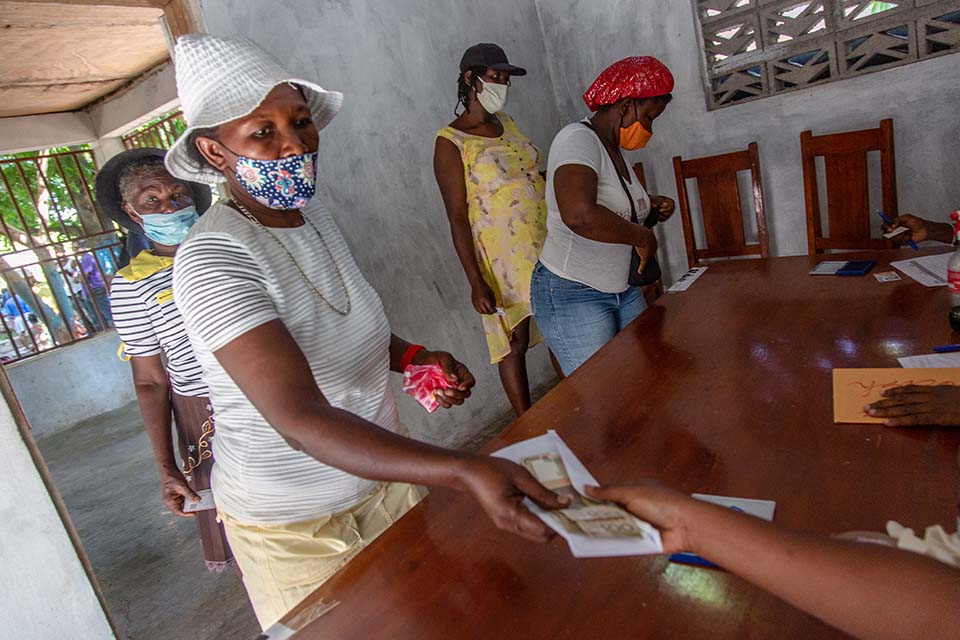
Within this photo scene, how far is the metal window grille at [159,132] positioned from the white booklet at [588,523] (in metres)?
5.31

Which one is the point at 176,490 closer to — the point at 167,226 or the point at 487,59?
the point at 167,226

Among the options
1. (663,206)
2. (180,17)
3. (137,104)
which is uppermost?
(137,104)

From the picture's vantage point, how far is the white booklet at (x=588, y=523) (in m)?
0.73

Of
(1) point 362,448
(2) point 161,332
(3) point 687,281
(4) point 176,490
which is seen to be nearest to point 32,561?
(4) point 176,490

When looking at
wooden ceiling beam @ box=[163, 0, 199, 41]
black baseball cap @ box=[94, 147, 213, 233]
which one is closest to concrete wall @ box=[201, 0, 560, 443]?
wooden ceiling beam @ box=[163, 0, 199, 41]

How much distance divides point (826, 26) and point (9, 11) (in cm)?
379

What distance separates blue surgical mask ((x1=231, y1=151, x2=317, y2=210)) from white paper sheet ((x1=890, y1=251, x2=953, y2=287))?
69.1 inches

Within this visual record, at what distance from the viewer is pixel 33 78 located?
4113 mm

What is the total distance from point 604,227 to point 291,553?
1364mm

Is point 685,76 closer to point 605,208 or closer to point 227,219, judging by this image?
point 605,208

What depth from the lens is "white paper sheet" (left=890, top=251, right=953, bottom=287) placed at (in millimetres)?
1735

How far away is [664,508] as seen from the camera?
741mm

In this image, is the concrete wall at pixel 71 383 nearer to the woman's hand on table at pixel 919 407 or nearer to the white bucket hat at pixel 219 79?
the white bucket hat at pixel 219 79

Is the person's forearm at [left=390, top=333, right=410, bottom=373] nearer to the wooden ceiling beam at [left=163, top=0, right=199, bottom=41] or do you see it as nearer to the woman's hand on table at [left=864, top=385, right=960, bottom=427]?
the woman's hand on table at [left=864, top=385, right=960, bottom=427]
